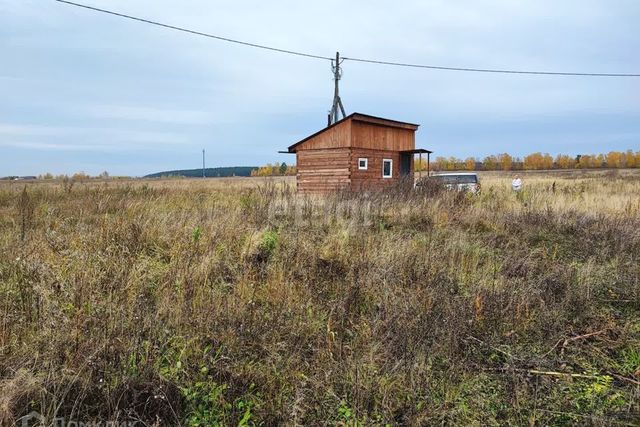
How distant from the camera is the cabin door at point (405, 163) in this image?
22.1 m

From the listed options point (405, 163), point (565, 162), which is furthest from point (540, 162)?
point (405, 163)

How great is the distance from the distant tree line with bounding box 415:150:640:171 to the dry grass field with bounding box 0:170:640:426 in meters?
109

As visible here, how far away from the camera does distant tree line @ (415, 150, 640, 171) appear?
109688 millimetres

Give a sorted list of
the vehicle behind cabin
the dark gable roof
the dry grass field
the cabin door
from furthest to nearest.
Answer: the cabin door, the dark gable roof, the vehicle behind cabin, the dry grass field

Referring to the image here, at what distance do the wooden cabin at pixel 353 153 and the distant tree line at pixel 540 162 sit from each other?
91.4m

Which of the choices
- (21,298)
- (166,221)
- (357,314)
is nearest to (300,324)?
(357,314)

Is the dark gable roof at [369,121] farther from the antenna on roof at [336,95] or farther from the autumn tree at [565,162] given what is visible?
the autumn tree at [565,162]

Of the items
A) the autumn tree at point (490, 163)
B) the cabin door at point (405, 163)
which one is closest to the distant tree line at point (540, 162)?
the autumn tree at point (490, 163)

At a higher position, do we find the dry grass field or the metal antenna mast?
the metal antenna mast

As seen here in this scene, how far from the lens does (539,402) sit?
233cm

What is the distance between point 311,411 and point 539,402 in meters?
1.42

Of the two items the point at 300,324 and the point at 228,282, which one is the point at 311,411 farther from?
the point at 228,282

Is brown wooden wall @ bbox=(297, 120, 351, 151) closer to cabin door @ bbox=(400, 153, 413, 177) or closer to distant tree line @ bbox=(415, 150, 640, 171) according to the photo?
cabin door @ bbox=(400, 153, 413, 177)

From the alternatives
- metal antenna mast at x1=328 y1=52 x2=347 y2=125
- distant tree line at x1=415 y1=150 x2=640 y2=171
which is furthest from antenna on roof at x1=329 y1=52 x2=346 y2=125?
distant tree line at x1=415 y1=150 x2=640 y2=171
